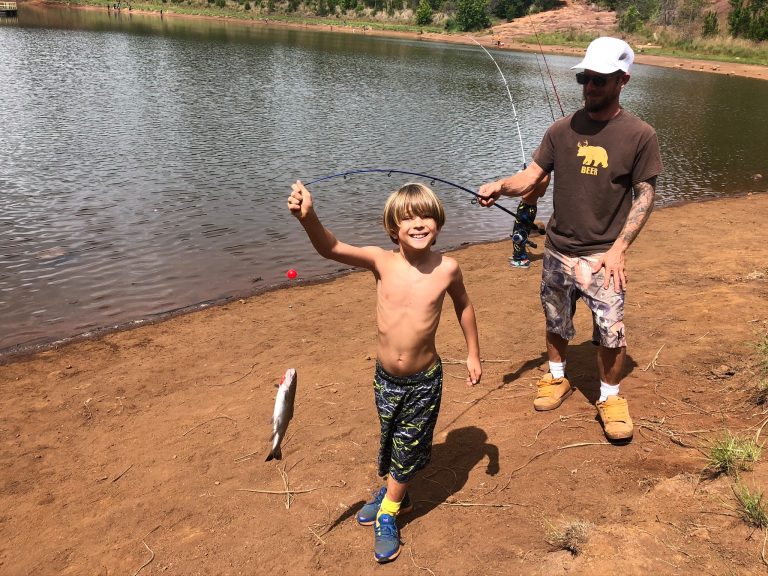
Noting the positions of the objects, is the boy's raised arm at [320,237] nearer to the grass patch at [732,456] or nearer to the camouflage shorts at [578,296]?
the camouflage shorts at [578,296]

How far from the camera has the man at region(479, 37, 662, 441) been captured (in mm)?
3537

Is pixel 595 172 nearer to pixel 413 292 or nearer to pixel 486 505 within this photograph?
pixel 413 292

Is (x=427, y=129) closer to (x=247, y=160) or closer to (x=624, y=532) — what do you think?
(x=247, y=160)

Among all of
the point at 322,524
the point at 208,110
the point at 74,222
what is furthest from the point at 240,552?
the point at 208,110

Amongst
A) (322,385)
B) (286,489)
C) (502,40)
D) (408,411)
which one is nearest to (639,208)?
(408,411)

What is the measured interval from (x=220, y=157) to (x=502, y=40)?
55402mm

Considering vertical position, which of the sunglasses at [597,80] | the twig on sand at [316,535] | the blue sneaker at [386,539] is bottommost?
the twig on sand at [316,535]

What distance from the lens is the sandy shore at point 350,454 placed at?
3152 millimetres

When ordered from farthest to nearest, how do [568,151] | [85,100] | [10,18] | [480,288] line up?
[10,18]
[85,100]
[480,288]
[568,151]

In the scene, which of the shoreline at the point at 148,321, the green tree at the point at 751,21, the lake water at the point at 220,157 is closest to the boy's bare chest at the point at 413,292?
the shoreline at the point at 148,321

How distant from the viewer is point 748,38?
5162 cm

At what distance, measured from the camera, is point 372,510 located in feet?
11.4

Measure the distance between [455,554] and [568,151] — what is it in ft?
7.75

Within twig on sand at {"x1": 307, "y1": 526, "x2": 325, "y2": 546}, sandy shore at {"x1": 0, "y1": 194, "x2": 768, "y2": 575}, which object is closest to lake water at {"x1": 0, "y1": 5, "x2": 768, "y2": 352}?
sandy shore at {"x1": 0, "y1": 194, "x2": 768, "y2": 575}
